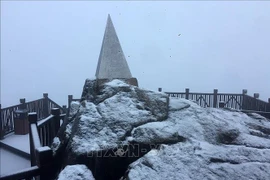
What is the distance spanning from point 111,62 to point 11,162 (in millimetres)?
4004

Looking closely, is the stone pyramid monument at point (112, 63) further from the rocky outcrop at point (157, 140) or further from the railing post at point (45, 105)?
the railing post at point (45, 105)

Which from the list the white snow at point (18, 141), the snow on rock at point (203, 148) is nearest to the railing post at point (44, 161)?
the snow on rock at point (203, 148)

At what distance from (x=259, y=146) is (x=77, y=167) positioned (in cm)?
224

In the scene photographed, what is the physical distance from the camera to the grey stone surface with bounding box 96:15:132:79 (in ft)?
18.3

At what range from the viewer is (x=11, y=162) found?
5.56 meters

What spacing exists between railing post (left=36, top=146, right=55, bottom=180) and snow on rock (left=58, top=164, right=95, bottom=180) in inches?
16.4

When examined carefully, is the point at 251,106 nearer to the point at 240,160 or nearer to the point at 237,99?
the point at 237,99

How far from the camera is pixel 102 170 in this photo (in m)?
2.26

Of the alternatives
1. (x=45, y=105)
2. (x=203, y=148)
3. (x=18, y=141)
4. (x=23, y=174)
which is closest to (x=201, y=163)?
(x=203, y=148)

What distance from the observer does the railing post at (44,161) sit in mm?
2363

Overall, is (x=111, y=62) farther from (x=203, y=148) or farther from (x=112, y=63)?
(x=203, y=148)

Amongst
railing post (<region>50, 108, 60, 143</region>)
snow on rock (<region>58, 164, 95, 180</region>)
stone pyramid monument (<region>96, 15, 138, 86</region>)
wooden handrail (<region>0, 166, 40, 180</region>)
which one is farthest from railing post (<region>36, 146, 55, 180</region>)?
stone pyramid monument (<region>96, 15, 138, 86</region>)

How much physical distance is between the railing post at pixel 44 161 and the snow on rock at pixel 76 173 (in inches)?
16.4

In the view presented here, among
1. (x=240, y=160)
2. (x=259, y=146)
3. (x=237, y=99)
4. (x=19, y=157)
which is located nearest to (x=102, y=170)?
(x=240, y=160)
